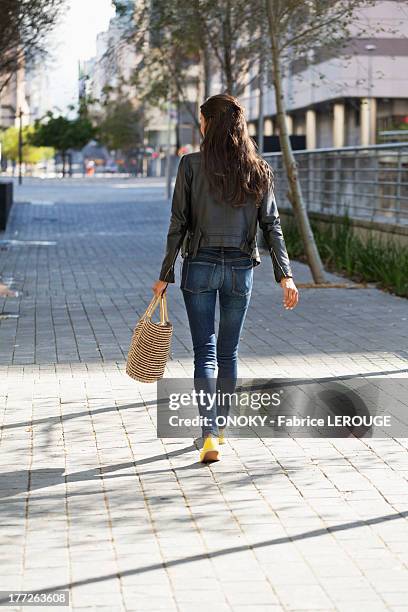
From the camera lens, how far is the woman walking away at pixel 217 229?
6.88 meters

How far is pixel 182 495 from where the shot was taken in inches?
249

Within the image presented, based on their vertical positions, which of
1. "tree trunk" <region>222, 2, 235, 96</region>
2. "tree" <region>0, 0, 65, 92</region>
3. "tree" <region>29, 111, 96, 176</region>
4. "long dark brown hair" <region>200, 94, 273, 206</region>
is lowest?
"long dark brown hair" <region>200, 94, 273, 206</region>

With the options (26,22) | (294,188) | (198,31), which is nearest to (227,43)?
(198,31)

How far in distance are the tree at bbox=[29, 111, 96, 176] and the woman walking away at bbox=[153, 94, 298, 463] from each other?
121458mm

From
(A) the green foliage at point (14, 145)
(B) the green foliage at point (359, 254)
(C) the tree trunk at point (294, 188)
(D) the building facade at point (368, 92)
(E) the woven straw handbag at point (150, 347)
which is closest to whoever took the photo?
(E) the woven straw handbag at point (150, 347)

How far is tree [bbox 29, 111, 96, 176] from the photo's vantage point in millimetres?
127950

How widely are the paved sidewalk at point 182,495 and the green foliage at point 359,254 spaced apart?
4639mm

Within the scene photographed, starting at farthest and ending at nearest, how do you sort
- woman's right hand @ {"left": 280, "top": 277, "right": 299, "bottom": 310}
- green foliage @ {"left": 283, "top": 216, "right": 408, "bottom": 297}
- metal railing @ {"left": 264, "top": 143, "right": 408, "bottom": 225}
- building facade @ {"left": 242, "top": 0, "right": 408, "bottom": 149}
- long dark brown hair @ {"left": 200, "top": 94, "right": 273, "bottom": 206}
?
building facade @ {"left": 242, "top": 0, "right": 408, "bottom": 149}
metal railing @ {"left": 264, "top": 143, "right": 408, "bottom": 225}
green foliage @ {"left": 283, "top": 216, "right": 408, "bottom": 297}
woman's right hand @ {"left": 280, "top": 277, "right": 299, "bottom": 310}
long dark brown hair @ {"left": 200, "top": 94, "right": 273, "bottom": 206}

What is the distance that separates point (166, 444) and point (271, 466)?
2.55ft

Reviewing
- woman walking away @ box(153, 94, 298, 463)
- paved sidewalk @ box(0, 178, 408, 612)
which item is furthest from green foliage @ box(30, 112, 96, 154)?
woman walking away @ box(153, 94, 298, 463)

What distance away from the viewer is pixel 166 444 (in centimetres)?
755

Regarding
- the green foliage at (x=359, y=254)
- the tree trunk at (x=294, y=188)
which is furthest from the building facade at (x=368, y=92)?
the tree trunk at (x=294, y=188)

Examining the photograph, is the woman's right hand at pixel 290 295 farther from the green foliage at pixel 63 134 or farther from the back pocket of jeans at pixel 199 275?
the green foliage at pixel 63 134

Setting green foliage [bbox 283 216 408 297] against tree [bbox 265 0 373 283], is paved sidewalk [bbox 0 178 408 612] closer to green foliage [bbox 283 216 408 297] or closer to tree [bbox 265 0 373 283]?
green foliage [bbox 283 216 408 297]
